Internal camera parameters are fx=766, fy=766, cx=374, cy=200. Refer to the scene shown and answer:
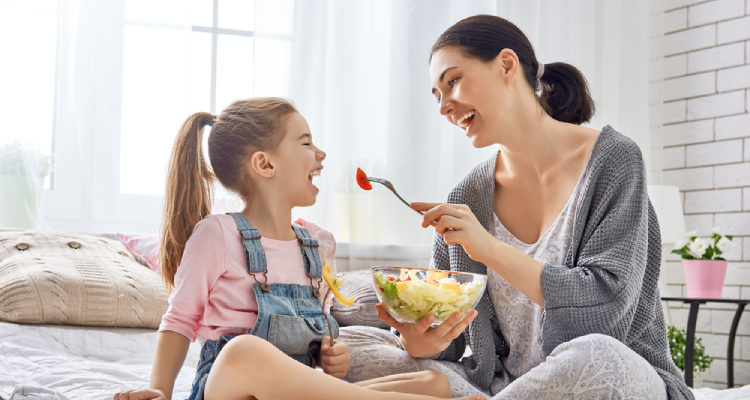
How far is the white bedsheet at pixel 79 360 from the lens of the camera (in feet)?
5.25

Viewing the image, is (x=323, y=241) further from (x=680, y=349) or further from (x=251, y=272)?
(x=680, y=349)

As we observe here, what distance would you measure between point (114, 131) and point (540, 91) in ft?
5.28

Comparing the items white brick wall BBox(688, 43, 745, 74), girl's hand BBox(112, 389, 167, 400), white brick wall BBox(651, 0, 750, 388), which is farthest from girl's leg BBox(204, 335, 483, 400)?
white brick wall BBox(688, 43, 745, 74)

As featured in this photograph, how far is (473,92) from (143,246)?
134 cm

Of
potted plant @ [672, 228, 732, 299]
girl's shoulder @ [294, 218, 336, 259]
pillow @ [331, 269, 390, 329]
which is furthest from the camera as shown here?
potted plant @ [672, 228, 732, 299]

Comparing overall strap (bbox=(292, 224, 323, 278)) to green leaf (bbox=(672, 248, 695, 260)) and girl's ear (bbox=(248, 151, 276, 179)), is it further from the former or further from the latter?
green leaf (bbox=(672, 248, 695, 260))

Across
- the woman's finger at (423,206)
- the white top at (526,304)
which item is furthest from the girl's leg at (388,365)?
the woman's finger at (423,206)

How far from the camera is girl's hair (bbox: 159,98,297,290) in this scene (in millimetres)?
1696

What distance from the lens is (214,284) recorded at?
1.53 metres

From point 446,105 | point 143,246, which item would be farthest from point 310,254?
point 143,246

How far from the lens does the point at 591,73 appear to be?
381 cm

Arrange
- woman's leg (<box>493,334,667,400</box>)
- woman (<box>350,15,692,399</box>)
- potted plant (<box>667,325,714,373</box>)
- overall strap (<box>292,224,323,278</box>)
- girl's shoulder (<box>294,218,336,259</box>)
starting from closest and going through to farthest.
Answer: woman's leg (<box>493,334,667,400</box>)
woman (<box>350,15,692,399</box>)
overall strap (<box>292,224,323,278</box>)
girl's shoulder (<box>294,218,336,259</box>)
potted plant (<box>667,325,714,373</box>)

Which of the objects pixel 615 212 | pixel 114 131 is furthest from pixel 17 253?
pixel 615 212

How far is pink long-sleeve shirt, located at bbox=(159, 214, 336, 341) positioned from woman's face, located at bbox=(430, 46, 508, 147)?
1.73 ft
